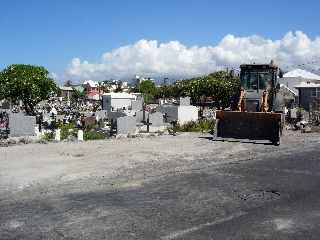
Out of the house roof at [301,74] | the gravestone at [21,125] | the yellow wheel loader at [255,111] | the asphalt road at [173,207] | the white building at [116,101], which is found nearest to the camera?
the asphalt road at [173,207]

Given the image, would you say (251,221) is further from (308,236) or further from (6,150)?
(6,150)

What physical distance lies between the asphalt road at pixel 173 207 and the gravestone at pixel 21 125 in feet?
39.1

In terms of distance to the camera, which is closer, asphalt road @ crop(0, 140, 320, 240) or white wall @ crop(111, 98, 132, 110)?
asphalt road @ crop(0, 140, 320, 240)

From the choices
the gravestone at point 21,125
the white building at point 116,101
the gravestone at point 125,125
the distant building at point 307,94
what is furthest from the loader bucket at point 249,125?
the white building at point 116,101

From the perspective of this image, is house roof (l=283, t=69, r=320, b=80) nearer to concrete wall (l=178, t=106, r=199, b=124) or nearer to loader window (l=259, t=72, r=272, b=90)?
concrete wall (l=178, t=106, r=199, b=124)

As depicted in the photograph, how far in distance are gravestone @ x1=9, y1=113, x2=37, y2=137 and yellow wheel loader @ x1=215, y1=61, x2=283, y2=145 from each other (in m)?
9.65

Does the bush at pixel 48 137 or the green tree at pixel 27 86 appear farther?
the green tree at pixel 27 86

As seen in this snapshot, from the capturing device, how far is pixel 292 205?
10.5 meters

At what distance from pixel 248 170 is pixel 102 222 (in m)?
7.34

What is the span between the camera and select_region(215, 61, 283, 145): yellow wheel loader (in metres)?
21.5

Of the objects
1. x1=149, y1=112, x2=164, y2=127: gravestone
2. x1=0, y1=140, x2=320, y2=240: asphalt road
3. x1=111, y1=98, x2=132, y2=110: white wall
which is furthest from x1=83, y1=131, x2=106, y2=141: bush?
x1=111, y1=98, x2=132, y2=110: white wall

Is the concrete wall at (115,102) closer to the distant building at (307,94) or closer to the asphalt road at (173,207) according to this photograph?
the distant building at (307,94)

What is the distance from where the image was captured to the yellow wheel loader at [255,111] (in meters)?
21.5

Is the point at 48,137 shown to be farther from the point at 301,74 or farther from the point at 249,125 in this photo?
the point at 301,74
